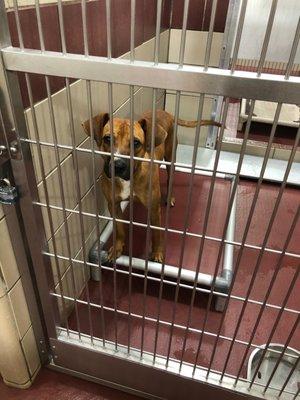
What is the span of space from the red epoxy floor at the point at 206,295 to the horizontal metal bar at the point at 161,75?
959 millimetres

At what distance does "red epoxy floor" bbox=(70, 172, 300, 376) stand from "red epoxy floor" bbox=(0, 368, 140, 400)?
168mm

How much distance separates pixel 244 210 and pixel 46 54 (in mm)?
1592

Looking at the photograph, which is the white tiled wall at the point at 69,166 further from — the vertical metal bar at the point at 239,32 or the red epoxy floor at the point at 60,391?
the vertical metal bar at the point at 239,32

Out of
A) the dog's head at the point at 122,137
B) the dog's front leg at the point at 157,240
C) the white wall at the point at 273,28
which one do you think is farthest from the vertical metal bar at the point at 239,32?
the white wall at the point at 273,28

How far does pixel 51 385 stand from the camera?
1140mm

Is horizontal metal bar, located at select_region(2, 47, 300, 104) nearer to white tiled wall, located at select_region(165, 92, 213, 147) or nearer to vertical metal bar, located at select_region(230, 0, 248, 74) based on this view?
vertical metal bar, located at select_region(230, 0, 248, 74)

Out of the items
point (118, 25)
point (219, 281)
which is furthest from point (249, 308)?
point (118, 25)

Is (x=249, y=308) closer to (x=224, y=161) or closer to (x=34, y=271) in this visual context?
(x=34, y=271)

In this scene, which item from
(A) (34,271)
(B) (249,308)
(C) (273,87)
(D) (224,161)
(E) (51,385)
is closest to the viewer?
(C) (273,87)

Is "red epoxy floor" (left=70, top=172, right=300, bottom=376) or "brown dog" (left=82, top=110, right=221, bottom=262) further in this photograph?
"red epoxy floor" (left=70, top=172, right=300, bottom=376)

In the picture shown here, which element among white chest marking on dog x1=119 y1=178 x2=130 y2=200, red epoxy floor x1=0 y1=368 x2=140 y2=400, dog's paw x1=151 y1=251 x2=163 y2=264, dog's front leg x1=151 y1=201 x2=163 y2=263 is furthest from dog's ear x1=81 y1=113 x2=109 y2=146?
red epoxy floor x1=0 y1=368 x2=140 y2=400

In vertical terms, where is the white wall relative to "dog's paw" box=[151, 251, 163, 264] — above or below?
above

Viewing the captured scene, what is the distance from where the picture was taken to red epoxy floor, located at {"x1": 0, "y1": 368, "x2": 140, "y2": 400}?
1108mm

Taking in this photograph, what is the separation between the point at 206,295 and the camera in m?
1.45
